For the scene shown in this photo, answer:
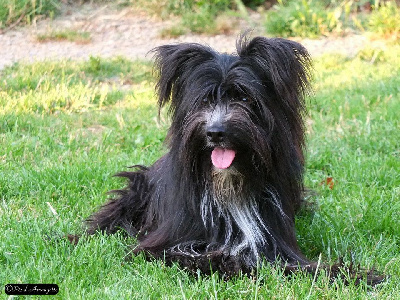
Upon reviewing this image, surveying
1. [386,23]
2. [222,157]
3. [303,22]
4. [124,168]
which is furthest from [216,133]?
[303,22]

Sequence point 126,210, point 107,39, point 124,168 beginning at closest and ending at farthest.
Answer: point 126,210 < point 124,168 < point 107,39

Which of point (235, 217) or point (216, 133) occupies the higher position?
point (216, 133)

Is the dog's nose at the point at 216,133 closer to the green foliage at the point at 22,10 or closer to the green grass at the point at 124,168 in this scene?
the green grass at the point at 124,168

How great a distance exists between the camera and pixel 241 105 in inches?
158

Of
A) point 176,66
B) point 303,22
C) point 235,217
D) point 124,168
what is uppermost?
point 176,66

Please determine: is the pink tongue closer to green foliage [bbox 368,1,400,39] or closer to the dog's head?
the dog's head

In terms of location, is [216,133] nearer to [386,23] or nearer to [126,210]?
[126,210]

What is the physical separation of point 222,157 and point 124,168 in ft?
7.89

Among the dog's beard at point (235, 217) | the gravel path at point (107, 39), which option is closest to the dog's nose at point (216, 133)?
the dog's beard at point (235, 217)

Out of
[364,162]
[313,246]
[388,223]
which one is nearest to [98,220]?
[313,246]

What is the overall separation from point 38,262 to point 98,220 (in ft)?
3.08

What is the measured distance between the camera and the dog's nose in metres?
3.86

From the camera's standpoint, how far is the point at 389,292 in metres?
3.87

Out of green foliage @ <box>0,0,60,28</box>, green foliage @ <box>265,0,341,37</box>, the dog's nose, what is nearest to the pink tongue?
the dog's nose
